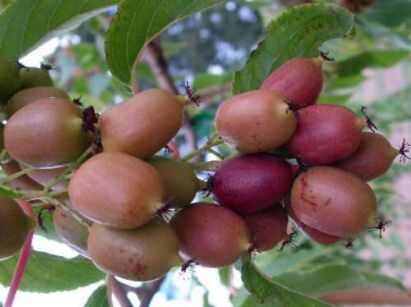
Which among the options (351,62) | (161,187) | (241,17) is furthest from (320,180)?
(241,17)

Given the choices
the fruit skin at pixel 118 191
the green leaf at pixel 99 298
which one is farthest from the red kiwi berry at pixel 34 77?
the green leaf at pixel 99 298

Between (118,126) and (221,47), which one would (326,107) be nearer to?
(118,126)

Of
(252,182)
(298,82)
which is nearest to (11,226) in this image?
(252,182)

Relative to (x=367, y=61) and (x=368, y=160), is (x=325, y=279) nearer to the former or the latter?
(x=368, y=160)

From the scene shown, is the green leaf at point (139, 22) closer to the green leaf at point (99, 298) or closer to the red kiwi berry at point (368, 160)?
the red kiwi berry at point (368, 160)

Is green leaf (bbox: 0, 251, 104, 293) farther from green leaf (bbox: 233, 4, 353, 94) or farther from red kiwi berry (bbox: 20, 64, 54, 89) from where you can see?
green leaf (bbox: 233, 4, 353, 94)

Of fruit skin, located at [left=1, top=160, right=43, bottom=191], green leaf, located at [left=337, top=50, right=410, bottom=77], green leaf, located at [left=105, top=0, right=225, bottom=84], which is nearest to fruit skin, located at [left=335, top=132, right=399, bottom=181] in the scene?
green leaf, located at [left=105, top=0, right=225, bottom=84]

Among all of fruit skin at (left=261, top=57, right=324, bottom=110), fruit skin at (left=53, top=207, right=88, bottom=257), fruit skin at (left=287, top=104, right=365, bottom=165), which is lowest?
fruit skin at (left=53, top=207, right=88, bottom=257)
